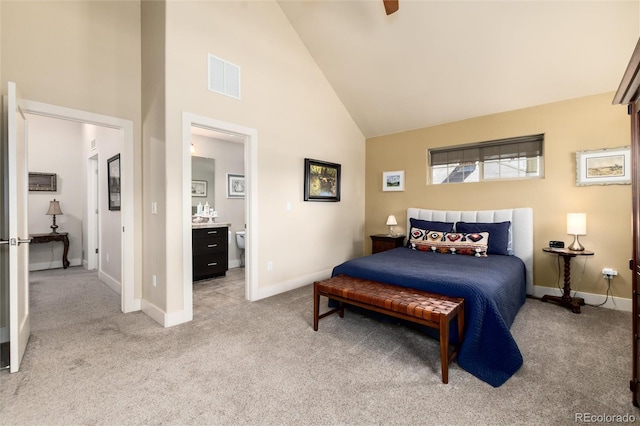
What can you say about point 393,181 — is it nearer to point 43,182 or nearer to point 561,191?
point 561,191

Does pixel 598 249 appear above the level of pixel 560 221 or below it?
below

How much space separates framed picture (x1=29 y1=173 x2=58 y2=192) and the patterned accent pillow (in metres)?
6.47

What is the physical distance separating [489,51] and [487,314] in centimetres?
294

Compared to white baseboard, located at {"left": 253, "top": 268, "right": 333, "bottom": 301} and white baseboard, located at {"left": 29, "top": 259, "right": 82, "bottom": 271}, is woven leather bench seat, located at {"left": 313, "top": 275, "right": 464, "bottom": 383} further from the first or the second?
white baseboard, located at {"left": 29, "top": 259, "right": 82, "bottom": 271}

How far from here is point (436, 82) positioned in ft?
12.7

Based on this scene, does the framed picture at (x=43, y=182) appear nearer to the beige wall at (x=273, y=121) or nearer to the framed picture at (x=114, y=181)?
the framed picture at (x=114, y=181)

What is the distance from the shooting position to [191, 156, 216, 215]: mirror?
5.11 meters

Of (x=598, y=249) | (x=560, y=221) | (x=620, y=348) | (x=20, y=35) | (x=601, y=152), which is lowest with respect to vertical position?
(x=620, y=348)

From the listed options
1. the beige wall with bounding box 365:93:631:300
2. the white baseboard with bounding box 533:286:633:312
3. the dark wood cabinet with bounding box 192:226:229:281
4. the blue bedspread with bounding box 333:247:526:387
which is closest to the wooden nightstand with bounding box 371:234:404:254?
the beige wall with bounding box 365:93:631:300

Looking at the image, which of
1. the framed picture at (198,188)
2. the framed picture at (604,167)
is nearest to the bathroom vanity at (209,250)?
the framed picture at (198,188)

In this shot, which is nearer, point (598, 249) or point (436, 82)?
point (598, 249)

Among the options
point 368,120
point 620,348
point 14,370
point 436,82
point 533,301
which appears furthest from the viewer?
point 368,120

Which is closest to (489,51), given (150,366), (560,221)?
(560,221)

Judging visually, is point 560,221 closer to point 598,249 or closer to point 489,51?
point 598,249
